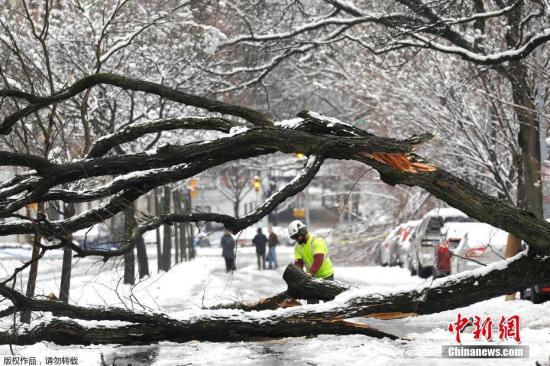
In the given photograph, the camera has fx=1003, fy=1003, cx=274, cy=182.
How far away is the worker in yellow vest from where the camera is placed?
522 inches

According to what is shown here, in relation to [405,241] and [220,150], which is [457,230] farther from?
[220,150]

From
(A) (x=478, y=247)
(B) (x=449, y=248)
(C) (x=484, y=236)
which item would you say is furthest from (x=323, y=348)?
(B) (x=449, y=248)

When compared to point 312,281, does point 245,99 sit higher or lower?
higher

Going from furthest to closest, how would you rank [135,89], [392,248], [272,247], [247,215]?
[272,247] < [392,248] < [135,89] < [247,215]

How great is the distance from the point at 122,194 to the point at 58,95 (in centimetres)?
122

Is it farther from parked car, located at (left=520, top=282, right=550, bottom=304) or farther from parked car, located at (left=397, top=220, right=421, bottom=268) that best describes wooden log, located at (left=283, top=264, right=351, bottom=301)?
parked car, located at (left=397, top=220, right=421, bottom=268)

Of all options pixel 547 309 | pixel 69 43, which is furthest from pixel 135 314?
pixel 69 43

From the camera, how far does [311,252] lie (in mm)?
13562

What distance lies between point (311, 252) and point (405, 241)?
59.7 feet

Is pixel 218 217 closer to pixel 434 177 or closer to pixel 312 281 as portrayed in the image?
pixel 312 281

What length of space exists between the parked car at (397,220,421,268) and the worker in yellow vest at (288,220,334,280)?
15.9 meters

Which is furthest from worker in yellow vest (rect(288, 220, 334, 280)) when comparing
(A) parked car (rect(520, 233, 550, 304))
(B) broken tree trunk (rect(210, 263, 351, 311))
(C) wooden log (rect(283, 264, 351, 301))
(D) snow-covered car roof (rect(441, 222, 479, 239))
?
(D) snow-covered car roof (rect(441, 222, 479, 239))

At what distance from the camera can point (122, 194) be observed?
10.4m

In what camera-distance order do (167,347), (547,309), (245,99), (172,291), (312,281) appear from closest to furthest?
(312,281), (167,347), (547,309), (172,291), (245,99)
